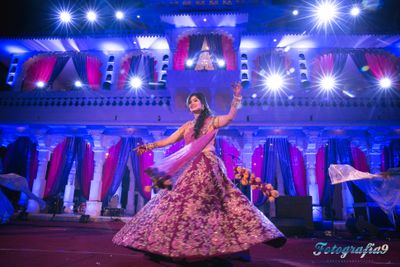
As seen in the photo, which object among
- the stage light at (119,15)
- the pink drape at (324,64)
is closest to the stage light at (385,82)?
the pink drape at (324,64)

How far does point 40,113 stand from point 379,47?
55.4 ft

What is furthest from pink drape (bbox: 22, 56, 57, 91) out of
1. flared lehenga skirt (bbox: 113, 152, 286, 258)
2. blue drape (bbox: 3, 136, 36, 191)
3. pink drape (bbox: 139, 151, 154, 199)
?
flared lehenga skirt (bbox: 113, 152, 286, 258)

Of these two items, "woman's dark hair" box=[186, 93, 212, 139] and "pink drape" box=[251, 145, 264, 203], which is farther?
"pink drape" box=[251, 145, 264, 203]

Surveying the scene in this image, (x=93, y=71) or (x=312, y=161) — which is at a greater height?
(x=93, y=71)

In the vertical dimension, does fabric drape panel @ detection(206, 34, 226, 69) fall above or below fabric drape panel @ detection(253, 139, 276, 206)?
above

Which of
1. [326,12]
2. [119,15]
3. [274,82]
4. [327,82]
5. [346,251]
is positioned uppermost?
[119,15]

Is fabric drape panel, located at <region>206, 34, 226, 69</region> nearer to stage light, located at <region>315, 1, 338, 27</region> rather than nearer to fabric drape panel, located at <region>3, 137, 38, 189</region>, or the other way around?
stage light, located at <region>315, 1, 338, 27</region>

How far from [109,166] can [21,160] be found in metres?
4.40

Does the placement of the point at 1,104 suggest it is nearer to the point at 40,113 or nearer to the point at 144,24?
the point at 40,113

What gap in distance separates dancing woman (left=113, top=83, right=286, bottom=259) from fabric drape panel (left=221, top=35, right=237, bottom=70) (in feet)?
31.6

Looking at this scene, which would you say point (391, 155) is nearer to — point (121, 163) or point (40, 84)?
point (121, 163)

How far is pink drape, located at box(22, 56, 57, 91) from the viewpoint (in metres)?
13.6

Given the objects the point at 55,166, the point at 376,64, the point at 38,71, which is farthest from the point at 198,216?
the point at 38,71

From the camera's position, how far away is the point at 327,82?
12414mm
